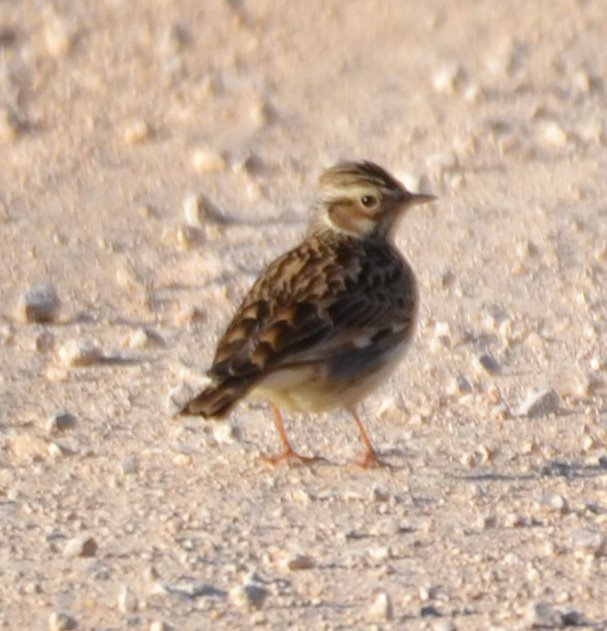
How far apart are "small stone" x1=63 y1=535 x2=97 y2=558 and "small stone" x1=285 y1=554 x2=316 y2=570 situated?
72cm

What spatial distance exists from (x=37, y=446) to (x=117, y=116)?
473 centimetres

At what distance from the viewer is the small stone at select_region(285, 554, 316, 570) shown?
9680mm

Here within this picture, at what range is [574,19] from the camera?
664 inches

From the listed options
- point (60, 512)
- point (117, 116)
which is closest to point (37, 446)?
point (60, 512)

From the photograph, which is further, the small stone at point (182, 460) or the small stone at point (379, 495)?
the small stone at point (182, 460)

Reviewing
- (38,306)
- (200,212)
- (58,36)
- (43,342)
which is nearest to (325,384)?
(43,342)

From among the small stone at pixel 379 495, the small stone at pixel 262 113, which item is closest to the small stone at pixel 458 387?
the small stone at pixel 379 495

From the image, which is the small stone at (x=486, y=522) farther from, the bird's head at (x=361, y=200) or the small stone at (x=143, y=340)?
the small stone at (x=143, y=340)

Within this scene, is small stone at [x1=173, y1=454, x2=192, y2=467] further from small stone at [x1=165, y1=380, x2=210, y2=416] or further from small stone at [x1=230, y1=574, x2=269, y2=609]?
small stone at [x1=230, y1=574, x2=269, y2=609]

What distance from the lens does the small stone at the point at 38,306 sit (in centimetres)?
1282

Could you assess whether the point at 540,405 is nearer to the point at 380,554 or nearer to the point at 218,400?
the point at 218,400

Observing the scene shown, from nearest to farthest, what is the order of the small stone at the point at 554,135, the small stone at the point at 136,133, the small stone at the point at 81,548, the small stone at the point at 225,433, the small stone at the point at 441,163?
the small stone at the point at 81,548 < the small stone at the point at 225,433 < the small stone at the point at 441,163 < the small stone at the point at 554,135 < the small stone at the point at 136,133

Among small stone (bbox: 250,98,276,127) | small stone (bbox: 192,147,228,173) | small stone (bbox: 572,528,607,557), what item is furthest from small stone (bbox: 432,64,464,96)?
small stone (bbox: 572,528,607,557)

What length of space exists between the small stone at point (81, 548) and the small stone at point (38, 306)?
3.08 m
